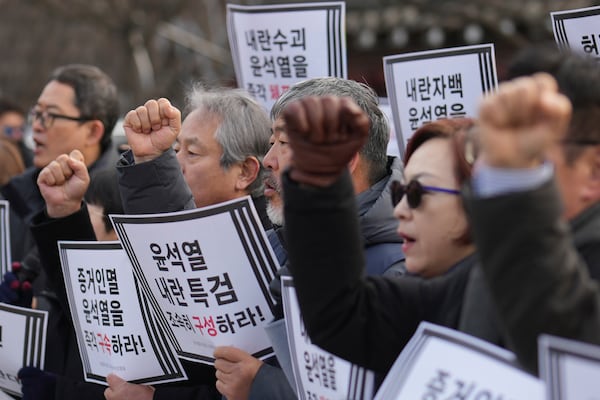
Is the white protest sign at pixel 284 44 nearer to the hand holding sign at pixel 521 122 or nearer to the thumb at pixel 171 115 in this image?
the thumb at pixel 171 115

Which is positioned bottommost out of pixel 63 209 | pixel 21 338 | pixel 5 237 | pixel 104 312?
pixel 21 338

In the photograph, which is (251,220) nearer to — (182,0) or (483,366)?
(483,366)

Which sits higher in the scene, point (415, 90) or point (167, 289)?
point (415, 90)

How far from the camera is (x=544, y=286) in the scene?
7.04 ft

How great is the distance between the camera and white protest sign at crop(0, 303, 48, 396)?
14.1 feet

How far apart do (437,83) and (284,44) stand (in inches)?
45.6

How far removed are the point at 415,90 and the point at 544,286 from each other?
276cm

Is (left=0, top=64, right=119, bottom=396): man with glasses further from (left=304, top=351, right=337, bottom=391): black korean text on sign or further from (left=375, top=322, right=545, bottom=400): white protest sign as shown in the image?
(left=375, top=322, right=545, bottom=400): white protest sign

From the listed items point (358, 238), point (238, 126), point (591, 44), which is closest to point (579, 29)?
point (591, 44)

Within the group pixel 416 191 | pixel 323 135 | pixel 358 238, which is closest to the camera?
pixel 323 135

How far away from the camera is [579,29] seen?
4.46 m

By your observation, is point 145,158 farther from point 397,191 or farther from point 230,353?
point 397,191

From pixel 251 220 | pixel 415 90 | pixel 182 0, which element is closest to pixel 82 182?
pixel 251 220

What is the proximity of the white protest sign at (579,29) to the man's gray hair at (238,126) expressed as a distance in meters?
1.18
